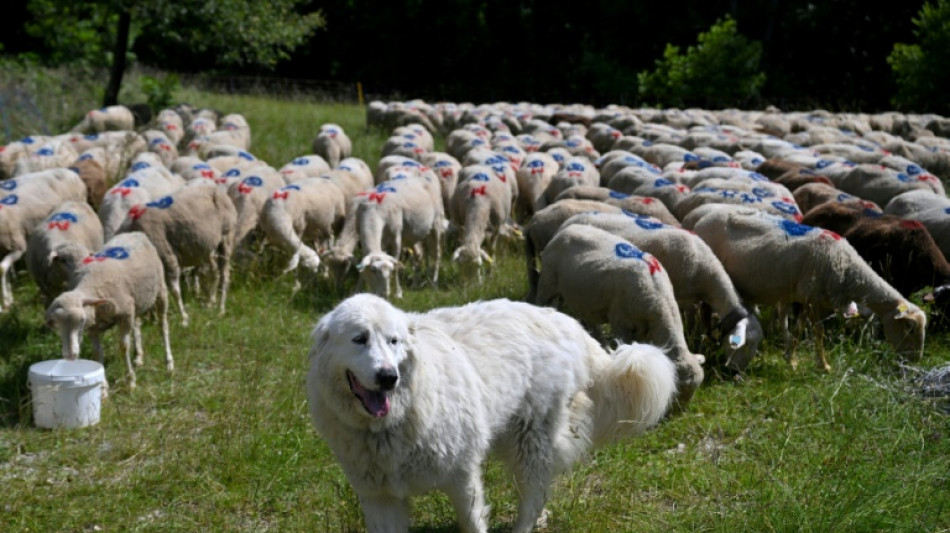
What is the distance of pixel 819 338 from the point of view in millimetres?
7836

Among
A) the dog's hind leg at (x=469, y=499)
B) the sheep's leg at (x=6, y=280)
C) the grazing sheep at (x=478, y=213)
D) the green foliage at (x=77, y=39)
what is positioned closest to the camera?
the dog's hind leg at (x=469, y=499)

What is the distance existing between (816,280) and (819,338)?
49cm

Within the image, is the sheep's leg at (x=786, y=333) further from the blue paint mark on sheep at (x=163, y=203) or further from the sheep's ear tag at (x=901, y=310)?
the blue paint mark on sheep at (x=163, y=203)

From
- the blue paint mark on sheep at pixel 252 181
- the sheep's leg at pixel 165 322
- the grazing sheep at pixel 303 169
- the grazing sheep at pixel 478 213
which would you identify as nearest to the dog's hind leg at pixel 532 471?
the sheep's leg at pixel 165 322

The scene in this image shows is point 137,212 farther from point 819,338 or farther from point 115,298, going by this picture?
point 819,338

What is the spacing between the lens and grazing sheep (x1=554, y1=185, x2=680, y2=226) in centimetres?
961

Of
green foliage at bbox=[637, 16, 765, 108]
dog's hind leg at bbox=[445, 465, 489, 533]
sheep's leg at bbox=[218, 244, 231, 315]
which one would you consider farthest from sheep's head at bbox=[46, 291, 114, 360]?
green foliage at bbox=[637, 16, 765, 108]

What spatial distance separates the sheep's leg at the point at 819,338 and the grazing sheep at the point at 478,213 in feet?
12.7

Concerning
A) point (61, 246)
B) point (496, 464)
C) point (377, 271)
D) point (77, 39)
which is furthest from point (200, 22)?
point (496, 464)

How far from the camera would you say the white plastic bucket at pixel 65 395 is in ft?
21.4

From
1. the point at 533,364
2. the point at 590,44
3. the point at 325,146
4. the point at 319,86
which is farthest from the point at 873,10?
the point at 533,364

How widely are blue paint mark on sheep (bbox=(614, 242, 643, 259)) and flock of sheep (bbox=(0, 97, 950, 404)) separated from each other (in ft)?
0.06

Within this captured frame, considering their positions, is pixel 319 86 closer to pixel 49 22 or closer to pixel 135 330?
pixel 49 22

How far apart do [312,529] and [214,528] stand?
0.63 meters
